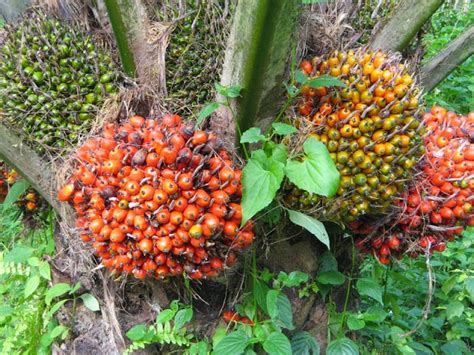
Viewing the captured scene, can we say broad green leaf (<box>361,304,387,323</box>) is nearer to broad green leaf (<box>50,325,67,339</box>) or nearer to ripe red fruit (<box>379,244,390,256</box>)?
ripe red fruit (<box>379,244,390,256</box>)

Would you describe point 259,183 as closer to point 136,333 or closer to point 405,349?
point 136,333

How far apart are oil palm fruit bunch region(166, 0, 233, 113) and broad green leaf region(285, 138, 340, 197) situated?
493 mm

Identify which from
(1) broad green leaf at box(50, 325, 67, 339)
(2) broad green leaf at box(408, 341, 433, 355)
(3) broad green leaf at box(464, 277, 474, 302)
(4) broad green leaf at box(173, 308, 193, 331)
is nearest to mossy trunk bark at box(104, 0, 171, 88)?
(4) broad green leaf at box(173, 308, 193, 331)

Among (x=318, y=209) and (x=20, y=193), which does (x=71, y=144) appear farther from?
(x=318, y=209)

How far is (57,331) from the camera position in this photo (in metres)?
1.86

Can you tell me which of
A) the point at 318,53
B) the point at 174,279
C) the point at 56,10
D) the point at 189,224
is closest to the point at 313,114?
the point at 318,53

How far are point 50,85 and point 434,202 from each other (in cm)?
138

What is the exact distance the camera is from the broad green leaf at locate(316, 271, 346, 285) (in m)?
1.82

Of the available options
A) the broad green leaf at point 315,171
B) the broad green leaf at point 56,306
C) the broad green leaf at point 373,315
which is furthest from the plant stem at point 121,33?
the broad green leaf at point 373,315

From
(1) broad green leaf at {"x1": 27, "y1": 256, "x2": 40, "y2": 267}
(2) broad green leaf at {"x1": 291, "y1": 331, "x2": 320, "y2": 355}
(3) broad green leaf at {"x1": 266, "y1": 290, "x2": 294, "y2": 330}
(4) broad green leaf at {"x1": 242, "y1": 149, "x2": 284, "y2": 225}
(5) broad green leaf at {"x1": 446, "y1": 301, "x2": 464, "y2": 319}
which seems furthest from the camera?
(5) broad green leaf at {"x1": 446, "y1": 301, "x2": 464, "y2": 319}

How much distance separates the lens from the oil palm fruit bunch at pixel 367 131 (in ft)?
4.80

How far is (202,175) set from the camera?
4.46 ft

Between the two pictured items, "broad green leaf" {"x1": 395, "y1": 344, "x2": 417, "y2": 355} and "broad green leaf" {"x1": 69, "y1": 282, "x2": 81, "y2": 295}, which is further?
"broad green leaf" {"x1": 395, "y1": 344, "x2": 417, "y2": 355}

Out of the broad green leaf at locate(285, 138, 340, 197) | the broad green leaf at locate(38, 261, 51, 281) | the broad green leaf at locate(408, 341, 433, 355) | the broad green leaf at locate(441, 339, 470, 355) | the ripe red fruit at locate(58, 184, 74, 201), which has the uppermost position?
the ripe red fruit at locate(58, 184, 74, 201)
